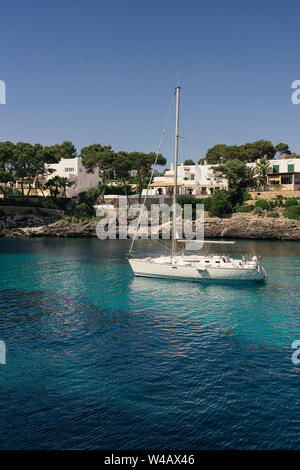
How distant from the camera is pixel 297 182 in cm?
10562

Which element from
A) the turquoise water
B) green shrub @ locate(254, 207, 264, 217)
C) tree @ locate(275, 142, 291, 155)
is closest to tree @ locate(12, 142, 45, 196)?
green shrub @ locate(254, 207, 264, 217)

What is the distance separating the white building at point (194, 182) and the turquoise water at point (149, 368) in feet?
252

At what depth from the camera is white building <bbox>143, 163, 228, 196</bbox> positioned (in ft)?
368

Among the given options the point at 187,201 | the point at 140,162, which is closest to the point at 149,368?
the point at 187,201

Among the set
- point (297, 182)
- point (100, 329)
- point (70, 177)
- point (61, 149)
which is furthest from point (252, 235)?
point (61, 149)

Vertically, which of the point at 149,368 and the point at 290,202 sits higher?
the point at 290,202

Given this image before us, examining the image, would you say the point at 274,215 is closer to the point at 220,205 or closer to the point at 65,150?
the point at 220,205

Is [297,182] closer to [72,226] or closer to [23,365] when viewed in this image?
[72,226]

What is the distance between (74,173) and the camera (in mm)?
119250

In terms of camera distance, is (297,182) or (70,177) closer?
(297,182)

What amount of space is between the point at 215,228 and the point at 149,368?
7689cm

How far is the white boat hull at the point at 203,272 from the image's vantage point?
38.8 metres

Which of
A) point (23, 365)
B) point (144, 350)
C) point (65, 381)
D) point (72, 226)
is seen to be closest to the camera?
point (65, 381)
